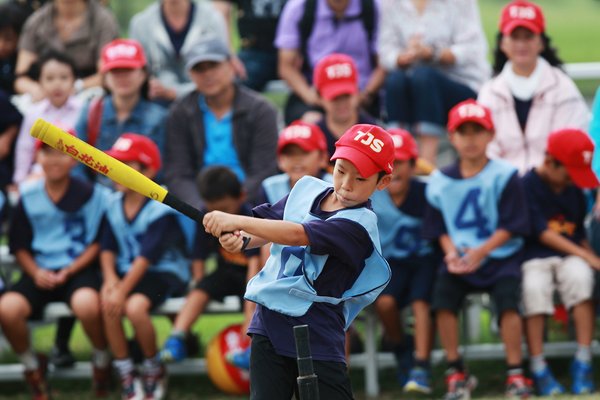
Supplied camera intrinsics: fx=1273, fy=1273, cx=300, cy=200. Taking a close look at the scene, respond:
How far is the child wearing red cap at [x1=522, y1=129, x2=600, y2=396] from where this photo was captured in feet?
25.0

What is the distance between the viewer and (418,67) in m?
8.91

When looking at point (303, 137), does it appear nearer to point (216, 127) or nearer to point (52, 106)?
point (216, 127)

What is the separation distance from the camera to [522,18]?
8.44 metres

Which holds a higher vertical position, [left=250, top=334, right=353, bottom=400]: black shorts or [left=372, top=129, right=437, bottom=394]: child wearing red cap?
[left=372, top=129, right=437, bottom=394]: child wearing red cap

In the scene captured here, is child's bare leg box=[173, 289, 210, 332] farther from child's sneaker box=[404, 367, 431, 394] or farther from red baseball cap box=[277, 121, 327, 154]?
child's sneaker box=[404, 367, 431, 394]

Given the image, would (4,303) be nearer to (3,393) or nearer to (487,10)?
(3,393)

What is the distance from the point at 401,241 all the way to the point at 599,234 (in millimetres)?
1231

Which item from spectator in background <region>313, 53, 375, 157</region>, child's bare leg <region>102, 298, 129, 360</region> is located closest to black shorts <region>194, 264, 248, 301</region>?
child's bare leg <region>102, 298, 129, 360</region>

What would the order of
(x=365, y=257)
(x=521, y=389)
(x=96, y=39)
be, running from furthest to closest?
(x=96, y=39) < (x=521, y=389) < (x=365, y=257)

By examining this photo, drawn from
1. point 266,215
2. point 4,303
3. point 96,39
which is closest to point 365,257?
point 266,215

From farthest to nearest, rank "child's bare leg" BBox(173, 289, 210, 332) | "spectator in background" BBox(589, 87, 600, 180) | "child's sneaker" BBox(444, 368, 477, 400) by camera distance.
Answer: "child's bare leg" BBox(173, 289, 210, 332)
"child's sneaker" BBox(444, 368, 477, 400)
"spectator in background" BBox(589, 87, 600, 180)

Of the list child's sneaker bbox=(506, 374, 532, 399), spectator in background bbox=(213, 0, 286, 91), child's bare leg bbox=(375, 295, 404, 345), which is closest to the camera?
child's sneaker bbox=(506, 374, 532, 399)

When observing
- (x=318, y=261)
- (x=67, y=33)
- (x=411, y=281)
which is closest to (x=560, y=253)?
(x=411, y=281)

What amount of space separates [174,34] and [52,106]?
3.48 ft
